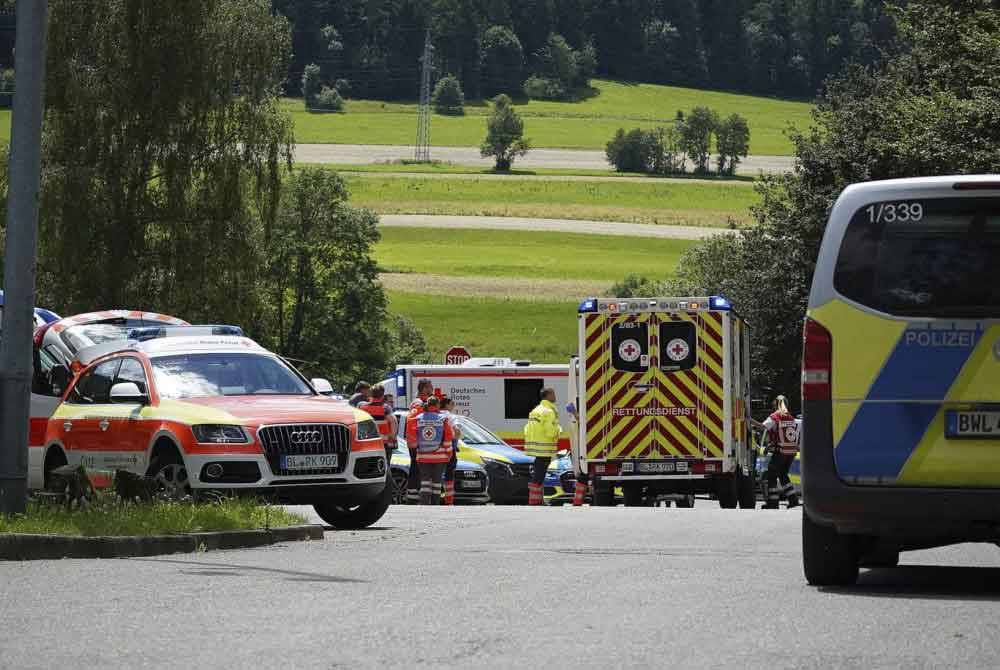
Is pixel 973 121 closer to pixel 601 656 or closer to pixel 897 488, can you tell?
pixel 897 488

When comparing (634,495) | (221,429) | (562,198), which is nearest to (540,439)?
(634,495)

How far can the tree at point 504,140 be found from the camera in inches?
6235

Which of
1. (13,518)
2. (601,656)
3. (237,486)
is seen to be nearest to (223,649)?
(601,656)

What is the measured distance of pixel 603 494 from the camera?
92.2ft

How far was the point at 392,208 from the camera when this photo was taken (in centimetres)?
13025

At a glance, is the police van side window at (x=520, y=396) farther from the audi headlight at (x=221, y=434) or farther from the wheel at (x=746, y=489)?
the audi headlight at (x=221, y=434)

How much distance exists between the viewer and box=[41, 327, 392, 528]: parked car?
16375mm

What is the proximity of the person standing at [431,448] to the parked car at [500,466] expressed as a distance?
485 centimetres

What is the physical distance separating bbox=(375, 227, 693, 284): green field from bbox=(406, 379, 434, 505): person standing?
255ft

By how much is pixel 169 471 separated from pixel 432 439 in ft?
35.2

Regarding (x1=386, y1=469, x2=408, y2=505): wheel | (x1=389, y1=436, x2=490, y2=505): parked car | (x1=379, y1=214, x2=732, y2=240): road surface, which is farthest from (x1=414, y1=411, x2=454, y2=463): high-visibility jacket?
(x1=379, y1=214, x2=732, y2=240): road surface

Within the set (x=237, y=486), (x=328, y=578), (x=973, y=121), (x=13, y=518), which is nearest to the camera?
(x=328, y=578)

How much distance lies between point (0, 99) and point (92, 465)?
52932 millimetres

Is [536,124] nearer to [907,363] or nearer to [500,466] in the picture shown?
[500,466]
